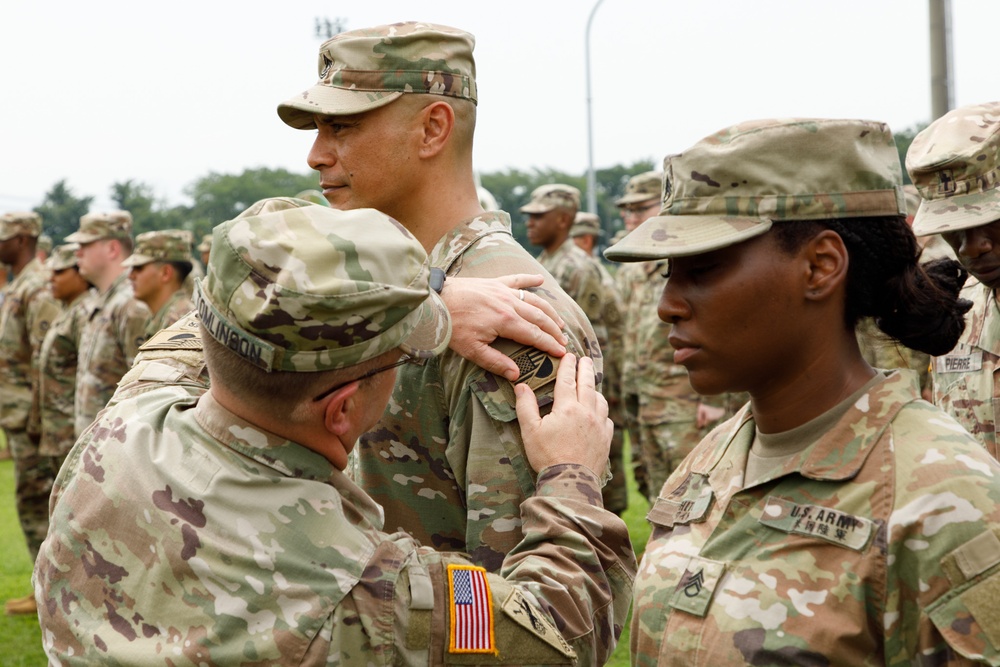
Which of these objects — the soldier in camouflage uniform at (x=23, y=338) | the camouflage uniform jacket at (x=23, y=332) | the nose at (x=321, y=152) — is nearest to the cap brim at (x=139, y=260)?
the soldier in camouflage uniform at (x=23, y=338)

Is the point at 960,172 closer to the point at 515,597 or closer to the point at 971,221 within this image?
the point at 971,221

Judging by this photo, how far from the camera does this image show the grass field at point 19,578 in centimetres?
702

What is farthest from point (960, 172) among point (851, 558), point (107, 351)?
point (107, 351)

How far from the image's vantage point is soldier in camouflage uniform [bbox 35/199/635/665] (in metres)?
1.98

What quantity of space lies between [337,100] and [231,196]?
52960mm

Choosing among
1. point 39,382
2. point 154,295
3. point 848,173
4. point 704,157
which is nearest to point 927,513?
point 848,173

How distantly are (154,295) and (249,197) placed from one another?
47538 millimetres

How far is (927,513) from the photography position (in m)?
1.79

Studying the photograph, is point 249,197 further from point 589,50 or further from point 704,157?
point 704,157

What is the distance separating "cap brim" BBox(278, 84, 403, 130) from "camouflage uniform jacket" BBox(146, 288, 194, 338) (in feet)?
18.2

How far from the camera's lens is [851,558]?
1.87 m

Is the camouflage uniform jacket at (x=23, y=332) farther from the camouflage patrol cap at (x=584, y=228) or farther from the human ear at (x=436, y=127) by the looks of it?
the human ear at (x=436, y=127)

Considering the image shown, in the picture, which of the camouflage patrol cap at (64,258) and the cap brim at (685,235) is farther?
the camouflage patrol cap at (64,258)

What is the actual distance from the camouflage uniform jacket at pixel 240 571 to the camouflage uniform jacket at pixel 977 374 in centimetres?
264
